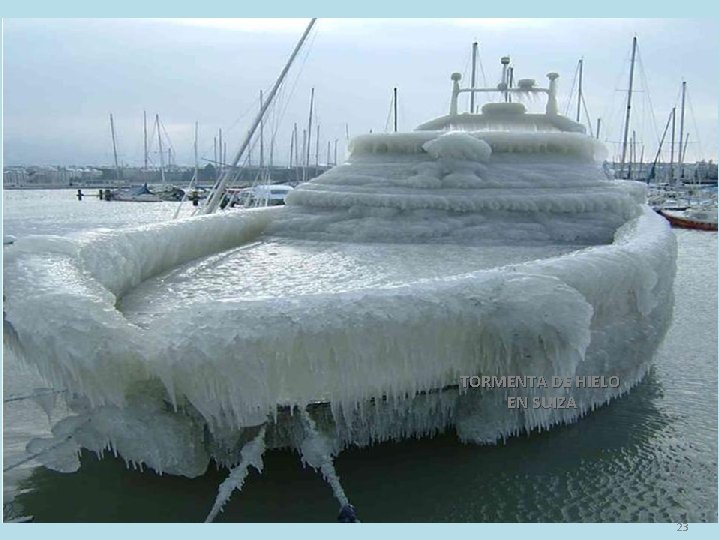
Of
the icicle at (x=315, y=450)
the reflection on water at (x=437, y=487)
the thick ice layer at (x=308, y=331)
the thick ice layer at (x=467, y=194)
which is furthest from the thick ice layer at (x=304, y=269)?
the reflection on water at (x=437, y=487)

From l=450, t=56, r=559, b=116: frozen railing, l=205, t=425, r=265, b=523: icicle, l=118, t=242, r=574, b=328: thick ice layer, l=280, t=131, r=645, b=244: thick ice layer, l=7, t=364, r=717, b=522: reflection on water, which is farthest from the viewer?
l=450, t=56, r=559, b=116: frozen railing

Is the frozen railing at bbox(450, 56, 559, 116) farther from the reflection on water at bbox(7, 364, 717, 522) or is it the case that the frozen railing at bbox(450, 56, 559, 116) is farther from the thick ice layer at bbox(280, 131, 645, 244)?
the reflection on water at bbox(7, 364, 717, 522)

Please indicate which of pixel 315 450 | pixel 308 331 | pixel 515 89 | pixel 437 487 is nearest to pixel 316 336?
pixel 308 331

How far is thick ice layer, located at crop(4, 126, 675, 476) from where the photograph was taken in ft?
15.6

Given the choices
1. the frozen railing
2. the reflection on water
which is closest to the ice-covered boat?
the reflection on water

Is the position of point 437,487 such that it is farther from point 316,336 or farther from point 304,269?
point 304,269

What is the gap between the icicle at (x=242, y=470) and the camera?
16.2 ft

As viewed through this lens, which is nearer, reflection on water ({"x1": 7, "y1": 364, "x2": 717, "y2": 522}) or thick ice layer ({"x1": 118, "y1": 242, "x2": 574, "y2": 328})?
reflection on water ({"x1": 7, "y1": 364, "x2": 717, "y2": 522})

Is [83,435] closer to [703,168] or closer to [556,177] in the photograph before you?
[556,177]

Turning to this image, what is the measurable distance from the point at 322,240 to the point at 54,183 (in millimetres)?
78713

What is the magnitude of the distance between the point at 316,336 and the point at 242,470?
4.23 feet

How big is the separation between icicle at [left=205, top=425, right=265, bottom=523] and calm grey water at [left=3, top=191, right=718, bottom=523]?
15cm

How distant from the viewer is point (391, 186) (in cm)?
1094

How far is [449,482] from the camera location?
5582 millimetres
